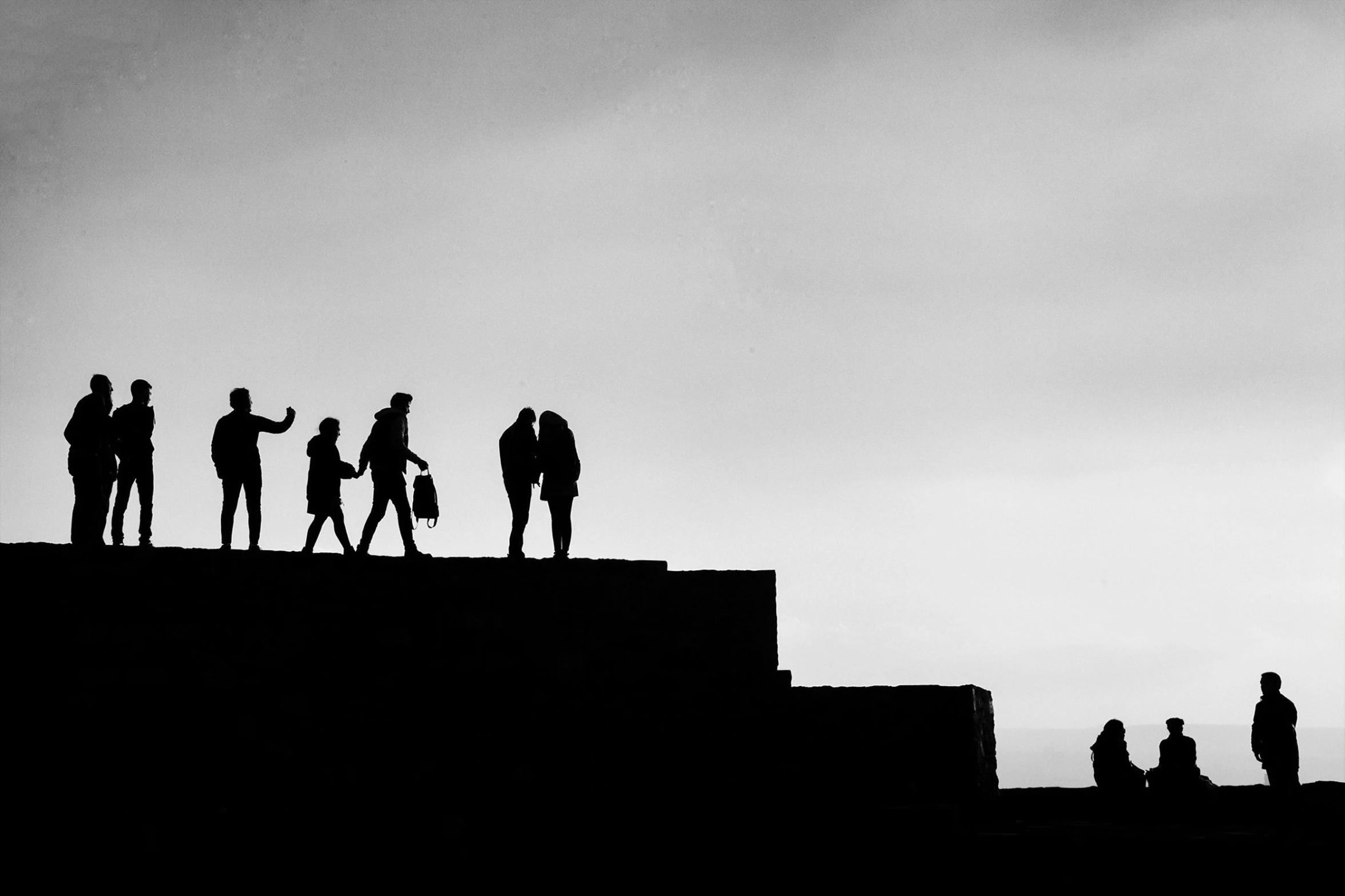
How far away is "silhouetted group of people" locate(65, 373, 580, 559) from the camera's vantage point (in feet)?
32.8

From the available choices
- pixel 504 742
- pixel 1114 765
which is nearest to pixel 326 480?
pixel 504 742

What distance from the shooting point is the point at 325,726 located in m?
9.29

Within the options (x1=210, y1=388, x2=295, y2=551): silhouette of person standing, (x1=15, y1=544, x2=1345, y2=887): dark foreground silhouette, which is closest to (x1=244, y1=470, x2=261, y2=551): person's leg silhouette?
(x1=210, y1=388, x2=295, y2=551): silhouette of person standing

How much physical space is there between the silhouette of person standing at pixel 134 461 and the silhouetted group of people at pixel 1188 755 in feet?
27.6

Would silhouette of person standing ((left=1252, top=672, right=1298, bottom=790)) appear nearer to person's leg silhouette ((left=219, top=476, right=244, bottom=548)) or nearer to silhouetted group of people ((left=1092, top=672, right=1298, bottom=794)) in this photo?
silhouetted group of people ((left=1092, top=672, right=1298, bottom=794))

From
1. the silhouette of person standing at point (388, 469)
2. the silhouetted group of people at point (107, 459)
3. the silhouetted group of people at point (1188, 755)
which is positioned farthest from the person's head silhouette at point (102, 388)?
the silhouetted group of people at point (1188, 755)

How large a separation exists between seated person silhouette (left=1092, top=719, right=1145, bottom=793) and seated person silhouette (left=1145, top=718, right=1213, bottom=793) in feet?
1.16

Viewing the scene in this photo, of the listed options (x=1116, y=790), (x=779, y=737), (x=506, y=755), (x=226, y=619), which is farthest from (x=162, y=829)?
(x=1116, y=790)

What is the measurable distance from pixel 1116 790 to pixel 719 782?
4.18 meters

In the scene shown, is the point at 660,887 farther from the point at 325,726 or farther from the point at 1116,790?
the point at 1116,790

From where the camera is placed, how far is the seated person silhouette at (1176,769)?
10.9 metres

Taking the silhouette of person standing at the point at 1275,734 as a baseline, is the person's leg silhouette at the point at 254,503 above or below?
above

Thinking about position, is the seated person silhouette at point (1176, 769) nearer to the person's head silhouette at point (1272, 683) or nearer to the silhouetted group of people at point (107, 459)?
the person's head silhouette at point (1272, 683)

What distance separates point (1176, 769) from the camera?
10.9 metres
